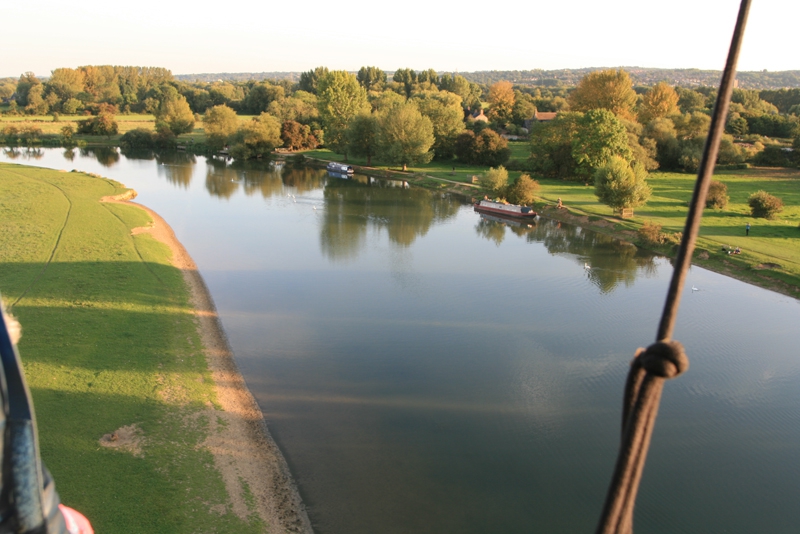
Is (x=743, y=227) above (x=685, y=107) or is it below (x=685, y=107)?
below

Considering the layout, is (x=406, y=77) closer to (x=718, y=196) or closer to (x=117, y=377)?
(x=718, y=196)

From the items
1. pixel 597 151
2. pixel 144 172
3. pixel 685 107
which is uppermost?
pixel 685 107

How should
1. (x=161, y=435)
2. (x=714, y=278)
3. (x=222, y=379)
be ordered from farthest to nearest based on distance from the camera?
1. (x=714, y=278)
2. (x=222, y=379)
3. (x=161, y=435)

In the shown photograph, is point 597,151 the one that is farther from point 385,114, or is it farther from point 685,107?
point 685,107

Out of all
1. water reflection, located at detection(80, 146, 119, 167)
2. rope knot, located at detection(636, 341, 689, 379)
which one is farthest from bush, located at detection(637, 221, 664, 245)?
water reflection, located at detection(80, 146, 119, 167)

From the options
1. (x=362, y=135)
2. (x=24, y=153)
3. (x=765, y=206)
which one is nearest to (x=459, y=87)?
(x=362, y=135)

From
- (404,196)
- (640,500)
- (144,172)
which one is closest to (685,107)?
(404,196)

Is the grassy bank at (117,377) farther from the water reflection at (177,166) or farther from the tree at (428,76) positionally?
the tree at (428,76)

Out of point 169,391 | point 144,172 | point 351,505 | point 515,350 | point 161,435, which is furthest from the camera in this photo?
point 144,172
